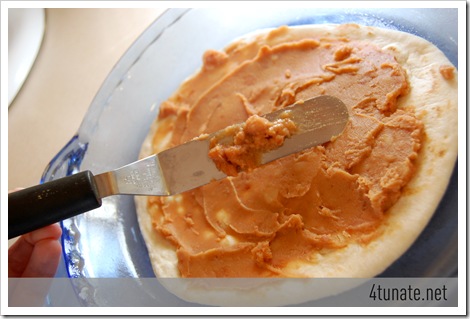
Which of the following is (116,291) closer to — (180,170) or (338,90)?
(180,170)

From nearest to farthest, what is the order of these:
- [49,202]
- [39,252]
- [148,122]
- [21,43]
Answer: [49,202] → [39,252] → [148,122] → [21,43]

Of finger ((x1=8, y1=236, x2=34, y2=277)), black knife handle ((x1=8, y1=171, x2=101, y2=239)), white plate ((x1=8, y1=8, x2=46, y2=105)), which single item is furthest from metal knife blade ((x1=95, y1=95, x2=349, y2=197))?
white plate ((x1=8, y1=8, x2=46, y2=105))

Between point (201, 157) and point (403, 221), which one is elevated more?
point (201, 157)

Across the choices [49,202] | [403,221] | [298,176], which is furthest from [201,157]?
[403,221]

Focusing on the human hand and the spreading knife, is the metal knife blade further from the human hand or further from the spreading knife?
the human hand

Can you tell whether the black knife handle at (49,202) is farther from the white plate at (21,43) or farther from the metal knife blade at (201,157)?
the white plate at (21,43)

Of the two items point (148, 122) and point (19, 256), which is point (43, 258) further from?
point (148, 122)
